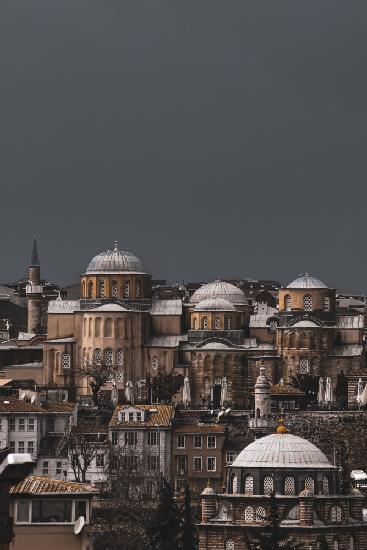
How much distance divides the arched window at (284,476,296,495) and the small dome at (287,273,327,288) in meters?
49.4

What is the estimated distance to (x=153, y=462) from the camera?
246 ft

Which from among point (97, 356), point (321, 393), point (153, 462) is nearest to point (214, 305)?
point (97, 356)

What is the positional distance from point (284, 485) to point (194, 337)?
48.6 metres

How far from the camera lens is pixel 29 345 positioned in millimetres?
106312

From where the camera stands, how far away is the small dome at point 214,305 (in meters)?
102

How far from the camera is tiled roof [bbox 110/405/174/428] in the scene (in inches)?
3036

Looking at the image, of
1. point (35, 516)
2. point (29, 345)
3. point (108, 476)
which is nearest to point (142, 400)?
point (29, 345)

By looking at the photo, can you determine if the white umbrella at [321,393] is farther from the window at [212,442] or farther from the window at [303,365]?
the window at [212,442]

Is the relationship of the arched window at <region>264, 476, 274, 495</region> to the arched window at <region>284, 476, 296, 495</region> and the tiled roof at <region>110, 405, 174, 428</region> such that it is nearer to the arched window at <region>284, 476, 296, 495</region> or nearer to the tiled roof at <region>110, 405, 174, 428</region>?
the arched window at <region>284, 476, 296, 495</region>

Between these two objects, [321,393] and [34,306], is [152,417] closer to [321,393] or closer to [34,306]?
[321,393]

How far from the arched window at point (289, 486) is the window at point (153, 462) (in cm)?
2091

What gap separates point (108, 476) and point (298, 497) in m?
20.7

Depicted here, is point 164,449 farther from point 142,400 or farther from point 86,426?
point 142,400

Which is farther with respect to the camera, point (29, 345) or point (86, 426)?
point (29, 345)
